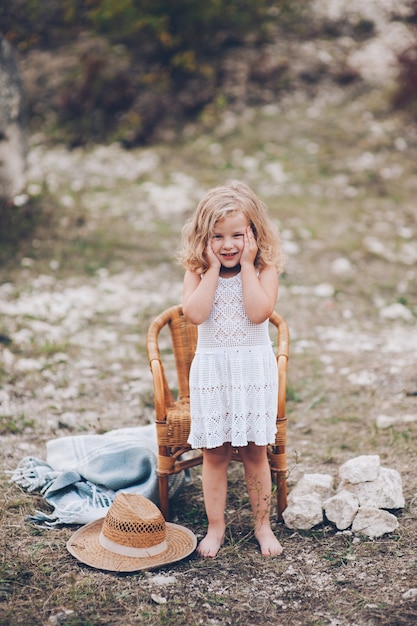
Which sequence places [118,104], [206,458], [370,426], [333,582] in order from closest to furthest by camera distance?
1. [333,582]
2. [206,458]
3. [370,426]
4. [118,104]

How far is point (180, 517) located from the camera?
3672 mm

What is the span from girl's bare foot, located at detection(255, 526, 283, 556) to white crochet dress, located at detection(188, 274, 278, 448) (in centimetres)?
47

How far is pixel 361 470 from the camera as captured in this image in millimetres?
3600

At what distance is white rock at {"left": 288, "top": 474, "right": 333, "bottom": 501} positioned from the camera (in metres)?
3.62

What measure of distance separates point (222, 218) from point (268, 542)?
62.0 inches

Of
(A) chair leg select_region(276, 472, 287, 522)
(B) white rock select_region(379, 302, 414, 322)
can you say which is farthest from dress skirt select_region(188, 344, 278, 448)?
(B) white rock select_region(379, 302, 414, 322)

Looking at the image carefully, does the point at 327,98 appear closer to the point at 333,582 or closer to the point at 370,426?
the point at 370,426

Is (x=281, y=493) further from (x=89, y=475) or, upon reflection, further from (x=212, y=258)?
(x=212, y=258)

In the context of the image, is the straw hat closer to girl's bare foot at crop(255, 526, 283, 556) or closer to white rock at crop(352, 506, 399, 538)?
girl's bare foot at crop(255, 526, 283, 556)

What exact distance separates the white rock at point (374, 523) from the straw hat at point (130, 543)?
84 cm

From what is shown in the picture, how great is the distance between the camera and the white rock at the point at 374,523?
3359 millimetres

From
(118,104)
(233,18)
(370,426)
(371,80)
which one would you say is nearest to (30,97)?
(118,104)

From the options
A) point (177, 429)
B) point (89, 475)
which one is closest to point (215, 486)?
point (177, 429)

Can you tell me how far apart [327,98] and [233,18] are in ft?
7.78
